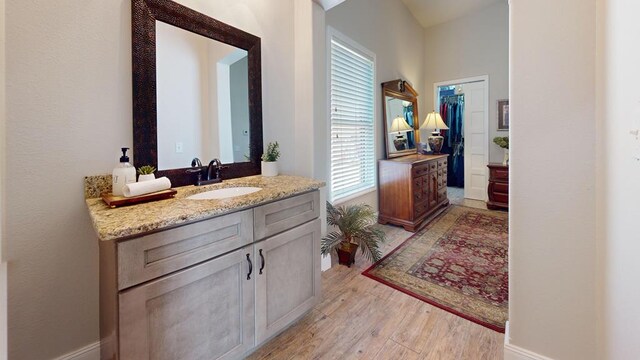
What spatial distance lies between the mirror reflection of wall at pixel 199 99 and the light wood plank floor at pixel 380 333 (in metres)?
Answer: 1.23

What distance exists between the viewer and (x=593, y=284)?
129 centimetres

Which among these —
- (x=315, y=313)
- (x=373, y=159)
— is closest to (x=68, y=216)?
(x=315, y=313)

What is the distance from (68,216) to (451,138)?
6.53 m

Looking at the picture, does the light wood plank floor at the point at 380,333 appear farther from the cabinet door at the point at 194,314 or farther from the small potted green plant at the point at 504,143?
the small potted green plant at the point at 504,143

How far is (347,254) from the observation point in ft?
8.61

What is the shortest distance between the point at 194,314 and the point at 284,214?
64cm

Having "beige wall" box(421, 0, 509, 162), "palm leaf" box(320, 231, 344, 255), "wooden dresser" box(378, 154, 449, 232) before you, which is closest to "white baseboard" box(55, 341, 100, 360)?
"palm leaf" box(320, 231, 344, 255)

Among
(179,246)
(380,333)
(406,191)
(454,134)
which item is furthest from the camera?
(454,134)

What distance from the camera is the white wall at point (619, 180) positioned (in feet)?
3.08

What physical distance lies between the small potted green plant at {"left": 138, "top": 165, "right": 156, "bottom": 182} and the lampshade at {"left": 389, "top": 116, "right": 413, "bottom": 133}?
3.17m

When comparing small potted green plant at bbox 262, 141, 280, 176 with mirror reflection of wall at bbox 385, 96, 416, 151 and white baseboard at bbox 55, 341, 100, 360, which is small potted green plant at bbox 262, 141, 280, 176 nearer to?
white baseboard at bbox 55, 341, 100, 360

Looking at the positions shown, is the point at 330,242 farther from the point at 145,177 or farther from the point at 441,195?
the point at 441,195

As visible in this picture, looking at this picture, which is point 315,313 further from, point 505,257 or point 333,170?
point 505,257

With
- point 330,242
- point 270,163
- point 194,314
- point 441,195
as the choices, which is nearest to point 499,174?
point 441,195
